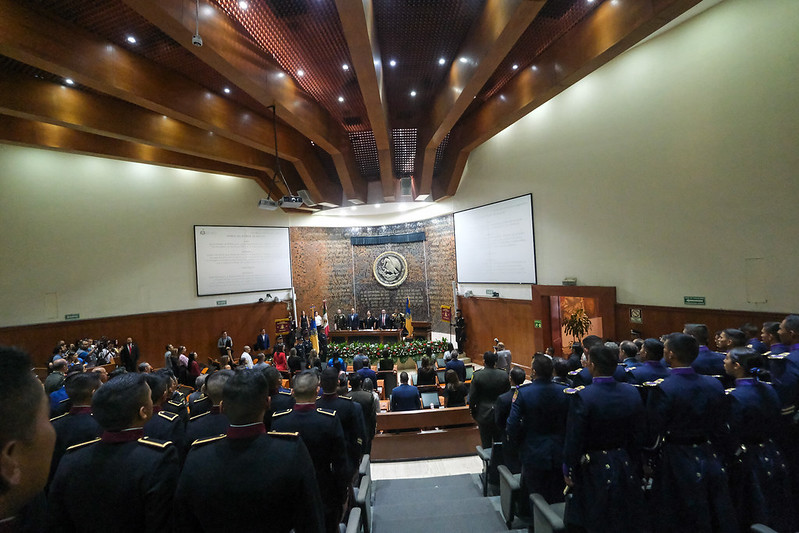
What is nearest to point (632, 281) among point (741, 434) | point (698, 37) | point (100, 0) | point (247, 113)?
point (698, 37)

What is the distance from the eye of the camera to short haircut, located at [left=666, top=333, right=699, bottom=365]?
8.50ft

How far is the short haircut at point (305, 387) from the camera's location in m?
2.40

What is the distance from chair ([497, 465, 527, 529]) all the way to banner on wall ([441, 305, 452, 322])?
396 inches

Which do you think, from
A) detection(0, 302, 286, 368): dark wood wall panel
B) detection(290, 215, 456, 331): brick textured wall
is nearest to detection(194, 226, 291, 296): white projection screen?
detection(290, 215, 456, 331): brick textured wall

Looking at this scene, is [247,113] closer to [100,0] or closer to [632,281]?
[100,0]

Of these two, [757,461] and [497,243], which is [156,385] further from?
[497,243]

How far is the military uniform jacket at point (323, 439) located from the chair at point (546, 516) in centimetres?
141

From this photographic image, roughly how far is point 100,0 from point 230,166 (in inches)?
279

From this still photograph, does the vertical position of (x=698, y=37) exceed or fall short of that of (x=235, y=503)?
it exceeds it

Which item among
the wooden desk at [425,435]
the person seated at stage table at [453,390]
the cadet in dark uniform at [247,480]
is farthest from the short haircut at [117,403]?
the person seated at stage table at [453,390]

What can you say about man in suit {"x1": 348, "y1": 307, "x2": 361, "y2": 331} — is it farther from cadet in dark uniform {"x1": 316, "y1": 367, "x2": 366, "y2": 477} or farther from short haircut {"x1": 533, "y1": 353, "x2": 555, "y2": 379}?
short haircut {"x1": 533, "y1": 353, "x2": 555, "y2": 379}

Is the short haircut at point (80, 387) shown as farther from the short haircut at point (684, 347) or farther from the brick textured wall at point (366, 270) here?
the brick textured wall at point (366, 270)

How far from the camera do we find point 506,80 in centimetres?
733

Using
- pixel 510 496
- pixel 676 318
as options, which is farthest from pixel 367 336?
pixel 510 496
